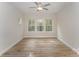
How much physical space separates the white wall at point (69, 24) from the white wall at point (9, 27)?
689 millimetres

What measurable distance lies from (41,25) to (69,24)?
1.55ft

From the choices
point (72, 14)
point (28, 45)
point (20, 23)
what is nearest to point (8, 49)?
point (28, 45)

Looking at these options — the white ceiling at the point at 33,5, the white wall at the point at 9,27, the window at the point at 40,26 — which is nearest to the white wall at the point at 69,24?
the white ceiling at the point at 33,5

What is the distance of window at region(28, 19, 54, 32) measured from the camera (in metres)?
1.78

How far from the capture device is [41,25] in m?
1.80

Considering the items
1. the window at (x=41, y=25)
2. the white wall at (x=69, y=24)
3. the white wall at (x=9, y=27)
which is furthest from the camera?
the window at (x=41, y=25)

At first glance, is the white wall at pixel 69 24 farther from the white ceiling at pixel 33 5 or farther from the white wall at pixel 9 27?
the white wall at pixel 9 27

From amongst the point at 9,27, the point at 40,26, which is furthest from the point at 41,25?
the point at 9,27

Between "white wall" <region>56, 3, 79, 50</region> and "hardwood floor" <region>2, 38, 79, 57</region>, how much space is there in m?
0.13

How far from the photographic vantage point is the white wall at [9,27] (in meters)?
1.57

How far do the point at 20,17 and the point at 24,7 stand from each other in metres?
0.21

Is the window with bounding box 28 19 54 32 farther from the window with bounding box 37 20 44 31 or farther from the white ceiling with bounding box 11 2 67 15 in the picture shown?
the white ceiling with bounding box 11 2 67 15

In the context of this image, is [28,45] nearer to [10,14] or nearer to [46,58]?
[46,58]

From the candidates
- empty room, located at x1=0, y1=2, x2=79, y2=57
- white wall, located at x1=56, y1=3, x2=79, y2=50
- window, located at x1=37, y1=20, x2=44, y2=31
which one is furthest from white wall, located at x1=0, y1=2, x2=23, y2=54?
white wall, located at x1=56, y1=3, x2=79, y2=50
